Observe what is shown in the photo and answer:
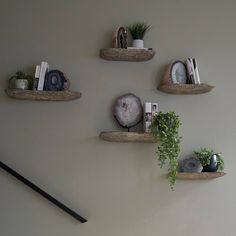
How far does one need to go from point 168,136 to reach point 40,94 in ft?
3.25

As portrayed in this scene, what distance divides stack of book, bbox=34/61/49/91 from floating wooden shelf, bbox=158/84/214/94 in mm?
903

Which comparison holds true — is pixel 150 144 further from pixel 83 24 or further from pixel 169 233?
pixel 83 24

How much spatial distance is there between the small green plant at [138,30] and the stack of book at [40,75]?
0.73 meters

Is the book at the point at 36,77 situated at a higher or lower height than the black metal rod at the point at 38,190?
higher

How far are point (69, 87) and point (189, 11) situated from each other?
119 centimetres

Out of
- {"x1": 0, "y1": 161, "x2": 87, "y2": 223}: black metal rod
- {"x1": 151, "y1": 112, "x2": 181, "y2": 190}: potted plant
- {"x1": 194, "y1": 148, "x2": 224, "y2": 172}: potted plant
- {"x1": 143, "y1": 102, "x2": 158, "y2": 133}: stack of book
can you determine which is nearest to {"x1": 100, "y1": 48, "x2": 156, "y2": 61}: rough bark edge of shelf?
{"x1": 143, "y1": 102, "x2": 158, "y2": 133}: stack of book

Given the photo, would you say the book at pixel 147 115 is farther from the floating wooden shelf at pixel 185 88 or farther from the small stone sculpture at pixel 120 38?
the small stone sculpture at pixel 120 38

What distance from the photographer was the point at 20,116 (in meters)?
3.14

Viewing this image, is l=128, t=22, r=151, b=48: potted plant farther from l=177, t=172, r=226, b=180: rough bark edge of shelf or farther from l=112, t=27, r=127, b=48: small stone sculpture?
l=177, t=172, r=226, b=180: rough bark edge of shelf

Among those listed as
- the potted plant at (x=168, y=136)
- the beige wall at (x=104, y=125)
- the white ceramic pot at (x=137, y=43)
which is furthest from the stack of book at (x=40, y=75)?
the potted plant at (x=168, y=136)

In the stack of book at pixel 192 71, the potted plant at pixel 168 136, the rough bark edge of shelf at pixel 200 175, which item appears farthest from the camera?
the stack of book at pixel 192 71

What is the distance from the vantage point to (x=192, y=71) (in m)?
3.22

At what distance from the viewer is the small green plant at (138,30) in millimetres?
3234

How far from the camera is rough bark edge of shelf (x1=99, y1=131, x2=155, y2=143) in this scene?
9.94ft
